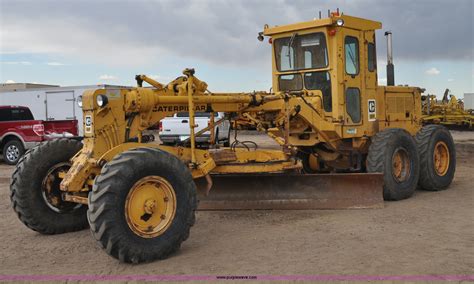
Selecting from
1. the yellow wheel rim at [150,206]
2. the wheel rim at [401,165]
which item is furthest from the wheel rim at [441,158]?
the yellow wheel rim at [150,206]

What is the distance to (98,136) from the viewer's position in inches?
245

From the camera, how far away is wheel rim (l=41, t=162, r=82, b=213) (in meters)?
6.68

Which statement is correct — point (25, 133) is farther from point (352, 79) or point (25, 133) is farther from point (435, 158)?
point (435, 158)

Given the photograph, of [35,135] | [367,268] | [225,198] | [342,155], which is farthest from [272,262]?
[35,135]

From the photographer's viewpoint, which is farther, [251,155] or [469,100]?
[469,100]

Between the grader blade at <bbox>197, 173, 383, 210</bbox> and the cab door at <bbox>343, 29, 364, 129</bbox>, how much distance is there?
1.16 meters

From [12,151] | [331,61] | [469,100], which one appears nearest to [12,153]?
[12,151]

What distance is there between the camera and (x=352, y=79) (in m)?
9.05

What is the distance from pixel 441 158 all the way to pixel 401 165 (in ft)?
Result: 5.39

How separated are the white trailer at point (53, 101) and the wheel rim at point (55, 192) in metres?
17.6

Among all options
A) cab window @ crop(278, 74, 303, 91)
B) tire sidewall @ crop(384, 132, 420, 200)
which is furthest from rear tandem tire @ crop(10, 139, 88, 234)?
tire sidewall @ crop(384, 132, 420, 200)

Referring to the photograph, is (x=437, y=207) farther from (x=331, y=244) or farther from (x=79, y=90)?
(x=79, y=90)

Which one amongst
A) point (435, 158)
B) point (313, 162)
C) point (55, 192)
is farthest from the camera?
point (435, 158)

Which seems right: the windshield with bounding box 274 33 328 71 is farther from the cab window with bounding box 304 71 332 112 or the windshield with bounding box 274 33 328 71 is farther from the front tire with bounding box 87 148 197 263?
the front tire with bounding box 87 148 197 263
